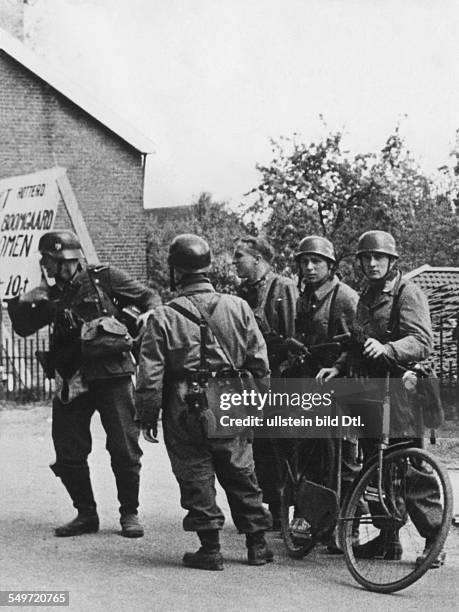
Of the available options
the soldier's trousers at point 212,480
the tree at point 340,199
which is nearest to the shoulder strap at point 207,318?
the soldier's trousers at point 212,480

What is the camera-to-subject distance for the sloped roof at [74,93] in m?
20.1

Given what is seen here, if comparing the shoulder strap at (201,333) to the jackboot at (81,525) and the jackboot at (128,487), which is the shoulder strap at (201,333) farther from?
the jackboot at (81,525)

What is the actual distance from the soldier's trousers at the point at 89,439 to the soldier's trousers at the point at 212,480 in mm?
964

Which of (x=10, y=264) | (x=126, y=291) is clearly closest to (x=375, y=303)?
(x=126, y=291)

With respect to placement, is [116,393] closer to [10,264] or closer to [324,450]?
[324,450]

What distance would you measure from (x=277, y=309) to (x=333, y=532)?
4.84 ft

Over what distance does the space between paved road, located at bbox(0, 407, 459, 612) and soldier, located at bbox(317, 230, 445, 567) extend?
0.31m

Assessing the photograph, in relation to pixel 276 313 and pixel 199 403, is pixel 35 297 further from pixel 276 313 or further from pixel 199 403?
pixel 199 403

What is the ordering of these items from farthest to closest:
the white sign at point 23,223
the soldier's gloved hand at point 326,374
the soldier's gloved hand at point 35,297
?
the white sign at point 23,223 < the soldier's gloved hand at point 35,297 < the soldier's gloved hand at point 326,374

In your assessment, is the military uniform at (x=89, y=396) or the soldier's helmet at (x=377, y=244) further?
the military uniform at (x=89, y=396)

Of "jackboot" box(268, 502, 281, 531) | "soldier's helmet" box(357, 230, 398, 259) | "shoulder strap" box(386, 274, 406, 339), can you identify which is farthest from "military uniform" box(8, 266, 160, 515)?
"shoulder strap" box(386, 274, 406, 339)

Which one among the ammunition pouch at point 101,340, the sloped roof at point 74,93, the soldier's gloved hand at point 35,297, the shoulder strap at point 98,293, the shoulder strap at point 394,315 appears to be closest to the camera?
the shoulder strap at point 394,315

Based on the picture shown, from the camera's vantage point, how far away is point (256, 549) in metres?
5.70

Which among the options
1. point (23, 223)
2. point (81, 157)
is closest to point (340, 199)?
point (81, 157)
